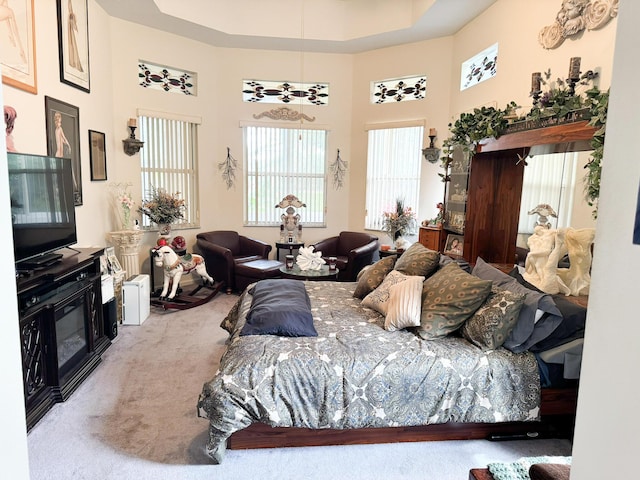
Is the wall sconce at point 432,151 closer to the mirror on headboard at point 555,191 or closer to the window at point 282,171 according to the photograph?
the window at point 282,171

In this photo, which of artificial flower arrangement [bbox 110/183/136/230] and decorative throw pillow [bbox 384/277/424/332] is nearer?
decorative throw pillow [bbox 384/277/424/332]

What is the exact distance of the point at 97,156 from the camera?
181 inches

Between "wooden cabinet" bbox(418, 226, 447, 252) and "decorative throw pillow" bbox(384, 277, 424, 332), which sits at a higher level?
"wooden cabinet" bbox(418, 226, 447, 252)

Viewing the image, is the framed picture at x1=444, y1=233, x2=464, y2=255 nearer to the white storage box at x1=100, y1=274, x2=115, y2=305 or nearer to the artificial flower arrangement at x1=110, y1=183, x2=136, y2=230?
the white storage box at x1=100, y1=274, x2=115, y2=305

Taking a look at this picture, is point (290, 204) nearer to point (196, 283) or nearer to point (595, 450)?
point (196, 283)

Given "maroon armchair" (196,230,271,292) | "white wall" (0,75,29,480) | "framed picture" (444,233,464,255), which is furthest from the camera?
"maroon armchair" (196,230,271,292)

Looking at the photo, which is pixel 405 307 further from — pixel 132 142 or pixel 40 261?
pixel 132 142

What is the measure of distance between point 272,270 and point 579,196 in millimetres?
3417

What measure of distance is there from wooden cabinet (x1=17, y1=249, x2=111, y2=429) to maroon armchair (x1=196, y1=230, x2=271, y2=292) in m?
2.00

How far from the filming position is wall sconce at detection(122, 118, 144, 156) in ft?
16.8

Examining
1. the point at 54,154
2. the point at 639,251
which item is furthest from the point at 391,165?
the point at 639,251

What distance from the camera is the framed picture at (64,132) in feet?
11.7

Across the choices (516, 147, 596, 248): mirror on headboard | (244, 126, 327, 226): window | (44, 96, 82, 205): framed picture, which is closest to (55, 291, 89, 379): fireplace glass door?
(44, 96, 82, 205): framed picture

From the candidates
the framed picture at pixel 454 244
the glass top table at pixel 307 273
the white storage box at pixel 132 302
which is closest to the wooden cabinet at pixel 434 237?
the framed picture at pixel 454 244
